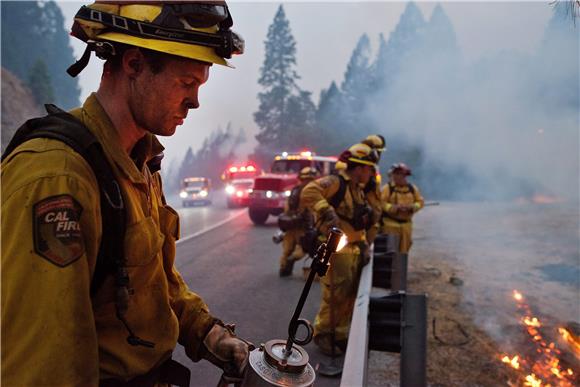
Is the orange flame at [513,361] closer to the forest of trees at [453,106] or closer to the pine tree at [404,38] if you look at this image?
the forest of trees at [453,106]

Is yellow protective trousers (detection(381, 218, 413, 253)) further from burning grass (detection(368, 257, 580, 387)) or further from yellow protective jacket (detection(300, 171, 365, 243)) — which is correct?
yellow protective jacket (detection(300, 171, 365, 243))

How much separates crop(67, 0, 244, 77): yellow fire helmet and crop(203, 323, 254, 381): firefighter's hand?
1.20 meters

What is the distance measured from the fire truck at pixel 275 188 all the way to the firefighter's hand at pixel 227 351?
1372 centimetres

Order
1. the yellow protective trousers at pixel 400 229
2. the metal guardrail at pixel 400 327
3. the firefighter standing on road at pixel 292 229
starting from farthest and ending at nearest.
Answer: the yellow protective trousers at pixel 400 229, the firefighter standing on road at pixel 292 229, the metal guardrail at pixel 400 327

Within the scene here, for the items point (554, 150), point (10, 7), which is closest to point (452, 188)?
point (554, 150)

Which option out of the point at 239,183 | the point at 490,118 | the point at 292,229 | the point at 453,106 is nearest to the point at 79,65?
the point at 292,229

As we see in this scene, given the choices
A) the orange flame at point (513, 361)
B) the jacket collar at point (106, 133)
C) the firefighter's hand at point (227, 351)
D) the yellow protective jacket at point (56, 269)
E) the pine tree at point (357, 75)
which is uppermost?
the pine tree at point (357, 75)

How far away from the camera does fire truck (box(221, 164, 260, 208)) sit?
22906mm

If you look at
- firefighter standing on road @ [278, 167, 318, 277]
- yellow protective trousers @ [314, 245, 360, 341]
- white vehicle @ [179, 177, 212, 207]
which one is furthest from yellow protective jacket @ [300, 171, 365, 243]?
white vehicle @ [179, 177, 212, 207]

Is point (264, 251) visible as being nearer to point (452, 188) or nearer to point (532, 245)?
point (532, 245)

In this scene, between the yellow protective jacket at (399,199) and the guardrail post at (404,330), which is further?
the yellow protective jacket at (399,199)

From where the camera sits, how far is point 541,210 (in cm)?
2108

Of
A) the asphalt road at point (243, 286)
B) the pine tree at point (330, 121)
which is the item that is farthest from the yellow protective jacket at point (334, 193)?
the pine tree at point (330, 121)

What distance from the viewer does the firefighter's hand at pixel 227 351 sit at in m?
1.81
